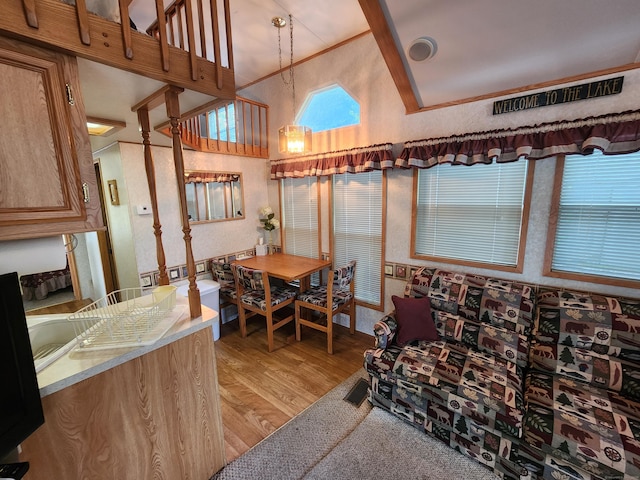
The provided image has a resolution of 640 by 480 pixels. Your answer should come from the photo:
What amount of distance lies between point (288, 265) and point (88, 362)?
2.21 meters

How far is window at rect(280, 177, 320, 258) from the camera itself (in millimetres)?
3492

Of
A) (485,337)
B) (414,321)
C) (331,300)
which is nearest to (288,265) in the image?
(331,300)

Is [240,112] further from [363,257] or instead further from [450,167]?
[450,167]

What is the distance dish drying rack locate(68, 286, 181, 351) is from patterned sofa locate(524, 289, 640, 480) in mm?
2042

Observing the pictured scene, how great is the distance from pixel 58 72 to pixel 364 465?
2.46m

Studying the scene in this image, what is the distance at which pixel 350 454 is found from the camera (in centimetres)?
172

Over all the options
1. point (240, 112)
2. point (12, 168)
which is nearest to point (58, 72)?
point (12, 168)

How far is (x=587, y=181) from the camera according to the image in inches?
74.9

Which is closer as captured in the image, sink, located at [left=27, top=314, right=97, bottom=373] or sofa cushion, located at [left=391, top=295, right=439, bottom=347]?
sink, located at [left=27, top=314, right=97, bottom=373]

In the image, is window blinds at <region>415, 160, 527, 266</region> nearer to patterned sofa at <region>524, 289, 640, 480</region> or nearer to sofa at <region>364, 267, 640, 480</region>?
sofa at <region>364, 267, 640, 480</region>

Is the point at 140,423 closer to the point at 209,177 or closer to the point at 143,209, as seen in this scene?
the point at 143,209

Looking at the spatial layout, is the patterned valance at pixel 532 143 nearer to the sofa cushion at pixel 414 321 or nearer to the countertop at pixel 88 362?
the sofa cushion at pixel 414 321

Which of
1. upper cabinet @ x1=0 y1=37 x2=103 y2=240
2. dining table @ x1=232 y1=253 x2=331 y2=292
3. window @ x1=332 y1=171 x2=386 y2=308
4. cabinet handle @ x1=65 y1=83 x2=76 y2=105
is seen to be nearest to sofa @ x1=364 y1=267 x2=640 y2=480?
window @ x1=332 y1=171 x2=386 y2=308

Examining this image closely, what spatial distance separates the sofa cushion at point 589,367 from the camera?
1587 millimetres
